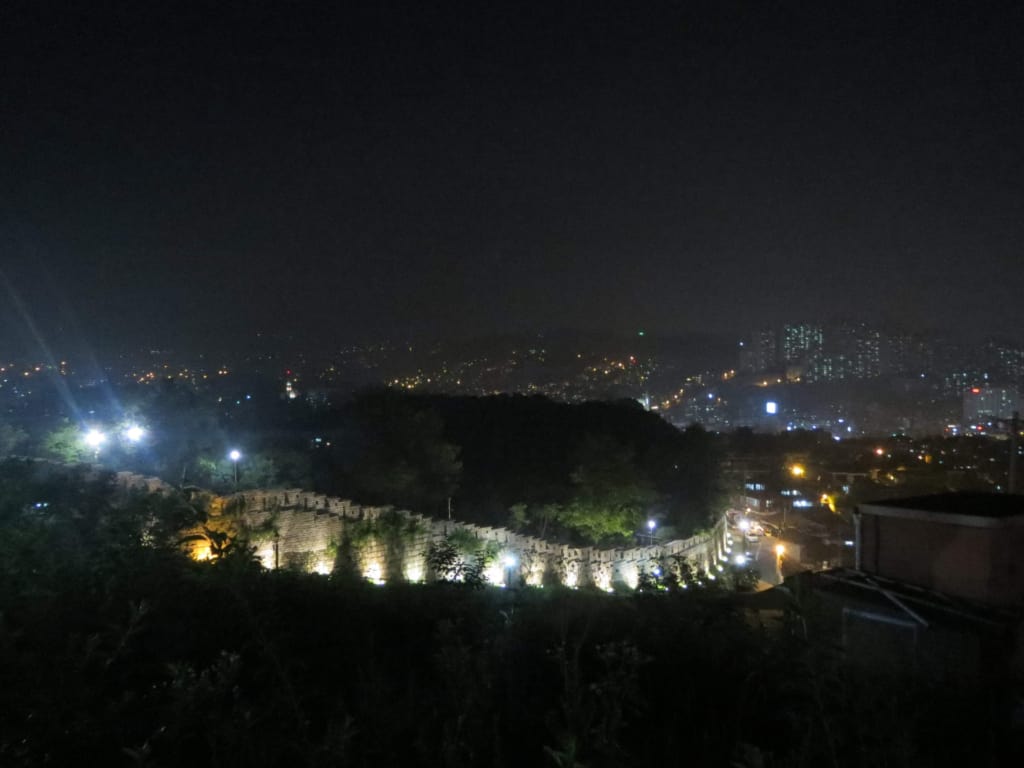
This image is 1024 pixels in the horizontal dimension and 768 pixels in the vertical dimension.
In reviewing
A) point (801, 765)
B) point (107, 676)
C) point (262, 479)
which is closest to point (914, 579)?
point (801, 765)

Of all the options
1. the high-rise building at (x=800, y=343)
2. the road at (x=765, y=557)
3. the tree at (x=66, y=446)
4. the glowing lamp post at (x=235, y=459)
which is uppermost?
the high-rise building at (x=800, y=343)

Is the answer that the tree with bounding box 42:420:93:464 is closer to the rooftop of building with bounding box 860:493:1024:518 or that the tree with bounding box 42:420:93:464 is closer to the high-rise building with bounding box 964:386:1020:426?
the rooftop of building with bounding box 860:493:1024:518

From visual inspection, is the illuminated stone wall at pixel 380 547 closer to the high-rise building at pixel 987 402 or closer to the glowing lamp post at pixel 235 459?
the glowing lamp post at pixel 235 459

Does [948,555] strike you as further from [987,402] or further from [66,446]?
[987,402]

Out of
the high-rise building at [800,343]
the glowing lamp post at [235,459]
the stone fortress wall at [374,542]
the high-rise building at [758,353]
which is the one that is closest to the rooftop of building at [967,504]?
the stone fortress wall at [374,542]

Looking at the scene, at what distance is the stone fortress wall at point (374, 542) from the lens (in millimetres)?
10766

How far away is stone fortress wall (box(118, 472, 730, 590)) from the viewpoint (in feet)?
35.3

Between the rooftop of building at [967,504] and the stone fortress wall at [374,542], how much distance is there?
4274 millimetres

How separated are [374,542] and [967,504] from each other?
9.06 m

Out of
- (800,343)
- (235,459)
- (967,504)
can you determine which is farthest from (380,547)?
(800,343)

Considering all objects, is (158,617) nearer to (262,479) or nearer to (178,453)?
(262,479)

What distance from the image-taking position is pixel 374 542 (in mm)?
11758

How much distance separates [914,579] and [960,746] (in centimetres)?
429

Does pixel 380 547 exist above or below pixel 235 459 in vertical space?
below
